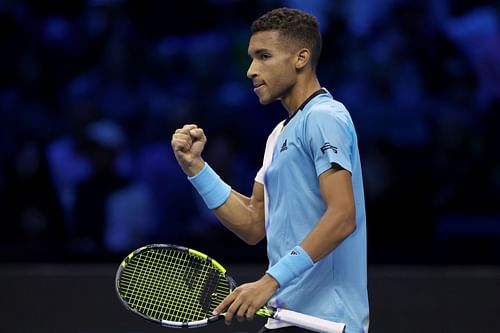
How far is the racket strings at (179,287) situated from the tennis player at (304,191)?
27 centimetres

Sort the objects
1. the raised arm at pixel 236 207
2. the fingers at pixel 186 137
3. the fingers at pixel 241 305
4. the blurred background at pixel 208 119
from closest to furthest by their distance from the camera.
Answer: the fingers at pixel 241 305 → the fingers at pixel 186 137 → the raised arm at pixel 236 207 → the blurred background at pixel 208 119

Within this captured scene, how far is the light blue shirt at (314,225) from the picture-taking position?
313 cm

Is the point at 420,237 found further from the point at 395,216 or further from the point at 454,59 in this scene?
the point at 454,59

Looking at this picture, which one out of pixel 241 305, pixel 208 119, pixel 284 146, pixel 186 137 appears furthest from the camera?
pixel 208 119

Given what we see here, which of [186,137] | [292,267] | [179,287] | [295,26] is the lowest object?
[179,287]

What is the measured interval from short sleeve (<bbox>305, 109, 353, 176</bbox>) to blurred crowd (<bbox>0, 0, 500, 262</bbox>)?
373 centimetres

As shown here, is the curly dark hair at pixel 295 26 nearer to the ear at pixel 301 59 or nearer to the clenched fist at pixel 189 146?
the ear at pixel 301 59

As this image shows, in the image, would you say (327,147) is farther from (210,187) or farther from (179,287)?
(179,287)

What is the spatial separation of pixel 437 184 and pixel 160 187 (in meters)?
1.79

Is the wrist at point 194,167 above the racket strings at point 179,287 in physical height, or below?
above

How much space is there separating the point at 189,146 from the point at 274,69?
41 centimetres

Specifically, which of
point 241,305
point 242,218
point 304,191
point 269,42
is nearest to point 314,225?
point 304,191

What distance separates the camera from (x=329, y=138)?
3070 mm

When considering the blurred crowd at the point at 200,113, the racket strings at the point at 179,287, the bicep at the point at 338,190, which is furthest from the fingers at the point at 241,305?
the blurred crowd at the point at 200,113
